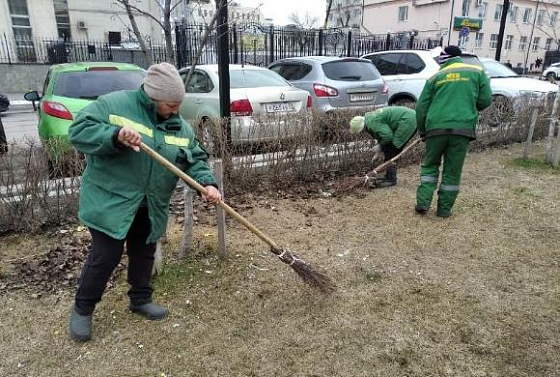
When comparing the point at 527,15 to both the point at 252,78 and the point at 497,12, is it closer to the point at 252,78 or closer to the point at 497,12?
the point at 497,12

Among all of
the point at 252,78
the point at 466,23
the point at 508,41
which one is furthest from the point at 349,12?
the point at 252,78

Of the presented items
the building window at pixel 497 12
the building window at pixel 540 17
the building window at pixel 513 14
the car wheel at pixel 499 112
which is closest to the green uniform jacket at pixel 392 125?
the car wheel at pixel 499 112

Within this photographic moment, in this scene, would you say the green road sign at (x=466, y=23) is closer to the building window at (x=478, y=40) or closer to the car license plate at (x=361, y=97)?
the building window at (x=478, y=40)

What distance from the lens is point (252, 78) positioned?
6391mm

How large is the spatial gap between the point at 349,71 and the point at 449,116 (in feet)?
12.4

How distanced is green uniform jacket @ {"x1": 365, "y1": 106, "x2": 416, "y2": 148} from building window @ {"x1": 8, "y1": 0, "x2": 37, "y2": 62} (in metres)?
19.7

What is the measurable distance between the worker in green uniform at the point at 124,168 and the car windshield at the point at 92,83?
359 centimetres

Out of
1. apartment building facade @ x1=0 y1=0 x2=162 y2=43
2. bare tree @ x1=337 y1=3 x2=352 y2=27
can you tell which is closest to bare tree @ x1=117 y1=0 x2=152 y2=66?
apartment building facade @ x1=0 y1=0 x2=162 y2=43

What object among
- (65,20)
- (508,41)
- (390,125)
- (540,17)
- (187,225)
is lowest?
(187,225)

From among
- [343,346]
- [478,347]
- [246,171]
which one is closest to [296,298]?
[343,346]

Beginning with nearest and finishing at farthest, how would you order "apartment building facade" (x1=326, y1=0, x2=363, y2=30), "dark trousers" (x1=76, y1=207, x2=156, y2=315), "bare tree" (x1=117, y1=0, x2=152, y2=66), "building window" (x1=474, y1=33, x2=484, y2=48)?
"dark trousers" (x1=76, y1=207, x2=156, y2=315) < "bare tree" (x1=117, y1=0, x2=152, y2=66) < "building window" (x1=474, y1=33, x2=484, y2=48) < "apartment building facade" (x1=326, y1=0, x2=363, y2=30)

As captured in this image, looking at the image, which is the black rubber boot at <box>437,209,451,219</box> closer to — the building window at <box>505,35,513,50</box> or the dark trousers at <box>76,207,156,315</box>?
the dark trousers at <box>76,207,156,315</box>

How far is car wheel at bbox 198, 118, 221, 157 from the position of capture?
450 centimetres

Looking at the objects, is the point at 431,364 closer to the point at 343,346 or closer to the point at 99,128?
the point at 343,346
